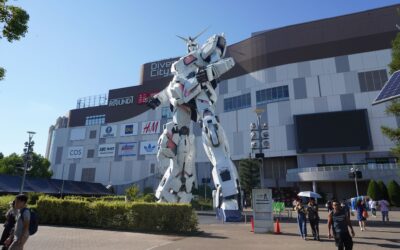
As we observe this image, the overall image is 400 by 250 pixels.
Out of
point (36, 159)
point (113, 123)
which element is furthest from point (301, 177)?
point (36, 159)

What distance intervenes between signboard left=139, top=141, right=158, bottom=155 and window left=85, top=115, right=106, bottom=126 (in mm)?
13279

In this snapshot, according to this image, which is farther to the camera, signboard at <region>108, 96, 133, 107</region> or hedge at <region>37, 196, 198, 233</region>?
signboard at <region>108, 96, 133, 107</region>

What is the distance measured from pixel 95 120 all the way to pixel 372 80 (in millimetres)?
58921

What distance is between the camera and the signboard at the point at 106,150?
67750 millimetres

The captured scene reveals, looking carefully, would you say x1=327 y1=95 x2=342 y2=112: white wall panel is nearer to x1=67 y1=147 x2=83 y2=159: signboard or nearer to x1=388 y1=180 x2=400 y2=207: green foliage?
x1=388 y1=180 x2=400 y2=207: green foliage

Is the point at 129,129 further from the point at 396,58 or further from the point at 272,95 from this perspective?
the point at 396,58

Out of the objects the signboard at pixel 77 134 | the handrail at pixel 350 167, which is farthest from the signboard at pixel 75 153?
the handrail at pixel 350 167

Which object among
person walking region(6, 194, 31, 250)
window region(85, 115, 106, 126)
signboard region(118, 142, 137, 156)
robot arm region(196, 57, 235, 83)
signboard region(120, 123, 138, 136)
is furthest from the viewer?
window region(85, 115, 106, 126)

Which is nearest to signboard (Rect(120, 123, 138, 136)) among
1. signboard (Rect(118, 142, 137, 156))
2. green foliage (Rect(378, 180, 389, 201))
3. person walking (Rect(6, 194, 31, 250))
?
signboard (Rect(118, 142, 137, 156))

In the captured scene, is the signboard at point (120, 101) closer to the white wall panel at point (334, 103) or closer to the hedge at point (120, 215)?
the white wall panel at point (334, 103)

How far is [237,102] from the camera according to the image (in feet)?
183

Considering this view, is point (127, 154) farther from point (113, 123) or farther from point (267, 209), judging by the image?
point (267, 209)

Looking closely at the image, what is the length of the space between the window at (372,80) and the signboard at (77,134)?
6016 centimetres

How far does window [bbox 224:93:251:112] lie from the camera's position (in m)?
54.4
